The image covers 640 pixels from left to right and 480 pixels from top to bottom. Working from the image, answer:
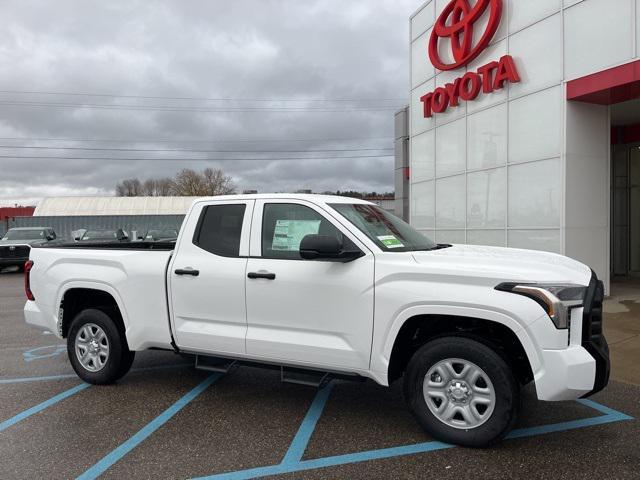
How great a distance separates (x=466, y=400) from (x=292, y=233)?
1.86 m

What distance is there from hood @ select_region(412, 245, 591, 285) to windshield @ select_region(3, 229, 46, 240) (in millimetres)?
19150

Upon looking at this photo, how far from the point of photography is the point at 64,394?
16.3 feet

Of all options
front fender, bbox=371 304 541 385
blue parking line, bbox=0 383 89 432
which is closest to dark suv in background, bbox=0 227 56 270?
blue parking line, bbox=0 383 89 432

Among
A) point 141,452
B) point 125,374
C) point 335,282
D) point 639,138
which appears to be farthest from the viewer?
point 639,138

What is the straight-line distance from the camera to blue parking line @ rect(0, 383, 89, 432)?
14.0 feet

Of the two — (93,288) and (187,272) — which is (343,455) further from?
(93,288)

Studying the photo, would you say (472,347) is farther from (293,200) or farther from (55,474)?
(55,474)

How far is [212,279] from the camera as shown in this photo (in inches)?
175

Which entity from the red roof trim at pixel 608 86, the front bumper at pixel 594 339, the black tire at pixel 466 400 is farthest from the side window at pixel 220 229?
the red roof trim at pixel 608 86

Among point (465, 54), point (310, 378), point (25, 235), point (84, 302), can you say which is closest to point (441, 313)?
point (310, 378)

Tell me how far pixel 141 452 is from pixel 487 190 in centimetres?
1006

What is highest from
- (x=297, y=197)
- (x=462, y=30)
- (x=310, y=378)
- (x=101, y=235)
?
(x=462, y=30)

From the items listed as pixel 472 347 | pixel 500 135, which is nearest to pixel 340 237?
pixel 472 347

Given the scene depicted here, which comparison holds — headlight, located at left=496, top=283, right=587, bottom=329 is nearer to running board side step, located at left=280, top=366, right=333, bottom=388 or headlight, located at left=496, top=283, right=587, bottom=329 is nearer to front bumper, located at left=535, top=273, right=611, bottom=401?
front bumper, located at left=535, top=273, right=611, bottom=401
